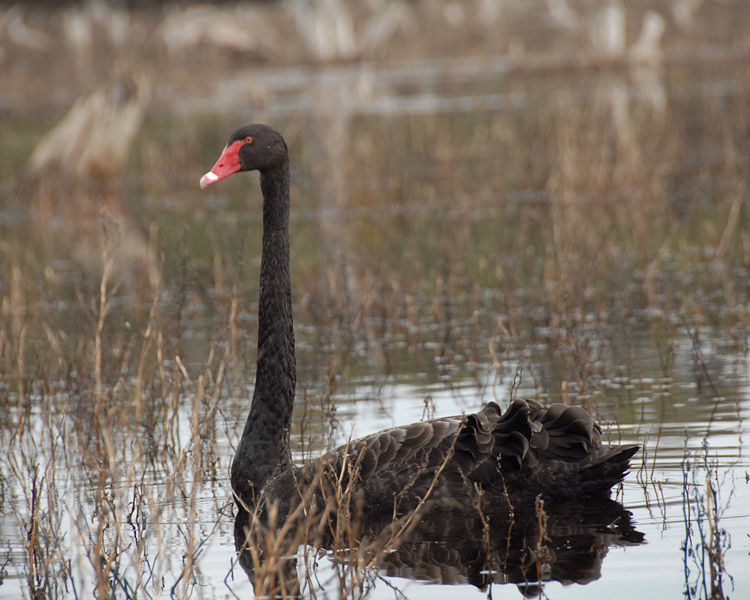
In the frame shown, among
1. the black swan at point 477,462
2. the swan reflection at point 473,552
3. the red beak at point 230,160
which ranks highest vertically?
the red beak at point 230,160

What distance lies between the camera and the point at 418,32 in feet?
137

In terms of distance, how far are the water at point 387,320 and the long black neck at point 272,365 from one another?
0.67 ft

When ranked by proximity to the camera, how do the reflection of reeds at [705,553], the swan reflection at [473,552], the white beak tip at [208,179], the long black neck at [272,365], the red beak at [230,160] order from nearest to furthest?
the reflection of reeds at [705,553]
the swan reflection at [473,552]
the white beak tip at [208,179]
the long black neck at [272,365]
the red beak at [230,160]

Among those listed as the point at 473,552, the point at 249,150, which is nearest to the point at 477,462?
the point at 473,552

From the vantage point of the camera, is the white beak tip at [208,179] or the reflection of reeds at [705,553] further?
the white beak tip at [208,179]

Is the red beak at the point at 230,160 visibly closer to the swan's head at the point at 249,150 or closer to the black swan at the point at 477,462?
the swan's head at the point at 249,150

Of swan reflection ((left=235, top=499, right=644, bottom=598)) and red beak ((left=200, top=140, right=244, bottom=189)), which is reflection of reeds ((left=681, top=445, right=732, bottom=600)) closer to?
swan reflection ((left=235, top=499, right=644, bottom=598))

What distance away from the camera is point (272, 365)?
20.2 feet

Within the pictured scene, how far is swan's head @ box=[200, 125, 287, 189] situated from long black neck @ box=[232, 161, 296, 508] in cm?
10

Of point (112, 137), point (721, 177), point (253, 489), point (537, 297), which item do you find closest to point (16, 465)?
point (253, 489)

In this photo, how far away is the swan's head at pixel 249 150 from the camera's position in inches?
242

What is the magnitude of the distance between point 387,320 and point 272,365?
3.64 meters

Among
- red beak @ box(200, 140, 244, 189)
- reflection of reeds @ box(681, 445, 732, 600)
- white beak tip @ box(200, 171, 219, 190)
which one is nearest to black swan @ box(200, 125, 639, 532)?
white beak tip @ box(200, 171, 219, 190)

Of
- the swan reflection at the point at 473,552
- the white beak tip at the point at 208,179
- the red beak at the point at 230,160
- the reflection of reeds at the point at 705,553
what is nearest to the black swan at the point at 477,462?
the white beak tip at the point at 208,179
